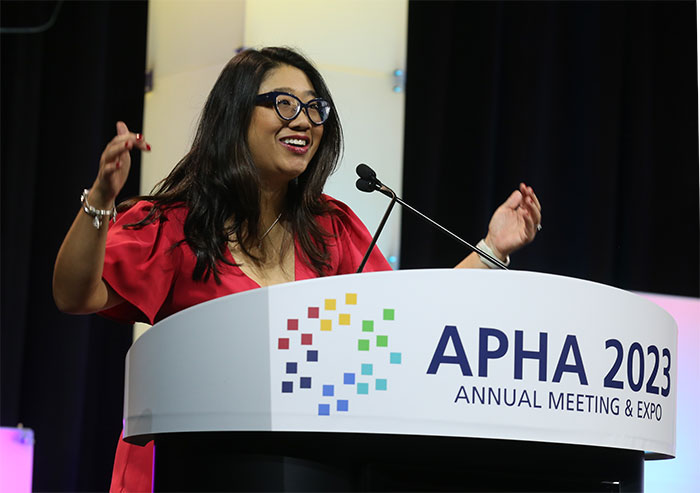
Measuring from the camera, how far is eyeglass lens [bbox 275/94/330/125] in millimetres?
1684

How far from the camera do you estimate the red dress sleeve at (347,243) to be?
179cm

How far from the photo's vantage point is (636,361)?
1138 mm

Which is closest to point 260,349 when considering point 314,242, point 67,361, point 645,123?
point 314,242

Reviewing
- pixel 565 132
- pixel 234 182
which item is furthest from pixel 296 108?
pixel 565 132

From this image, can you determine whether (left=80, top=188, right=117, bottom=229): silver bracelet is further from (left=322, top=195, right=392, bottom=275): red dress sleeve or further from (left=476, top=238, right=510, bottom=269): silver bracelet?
(left=476, top=238, right=510, bottom=269): silver bracelet

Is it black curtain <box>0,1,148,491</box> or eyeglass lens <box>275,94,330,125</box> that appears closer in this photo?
eyeglass lens <box>275,94,330,125</box>

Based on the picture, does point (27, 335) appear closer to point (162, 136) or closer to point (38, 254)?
point (38, 254)

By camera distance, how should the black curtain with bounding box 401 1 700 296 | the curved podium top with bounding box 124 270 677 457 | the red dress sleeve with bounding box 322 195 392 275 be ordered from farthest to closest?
the black curtain with bounding box 401 1 700 296, the red dress sleeve with bounding box 322 195 392 275, the curved podium top with bounding box 124 270 677 457

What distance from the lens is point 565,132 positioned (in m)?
3.65

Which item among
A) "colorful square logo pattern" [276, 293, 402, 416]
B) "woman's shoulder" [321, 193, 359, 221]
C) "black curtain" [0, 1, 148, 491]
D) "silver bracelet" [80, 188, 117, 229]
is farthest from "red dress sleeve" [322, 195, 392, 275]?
"black curtain" [0, 1, 148, 491]

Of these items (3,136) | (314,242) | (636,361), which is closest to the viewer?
(636,361)

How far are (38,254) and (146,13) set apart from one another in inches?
32.6

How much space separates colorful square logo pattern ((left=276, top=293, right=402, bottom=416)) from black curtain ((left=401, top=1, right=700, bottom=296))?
2.07m

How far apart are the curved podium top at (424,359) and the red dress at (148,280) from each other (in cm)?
37
